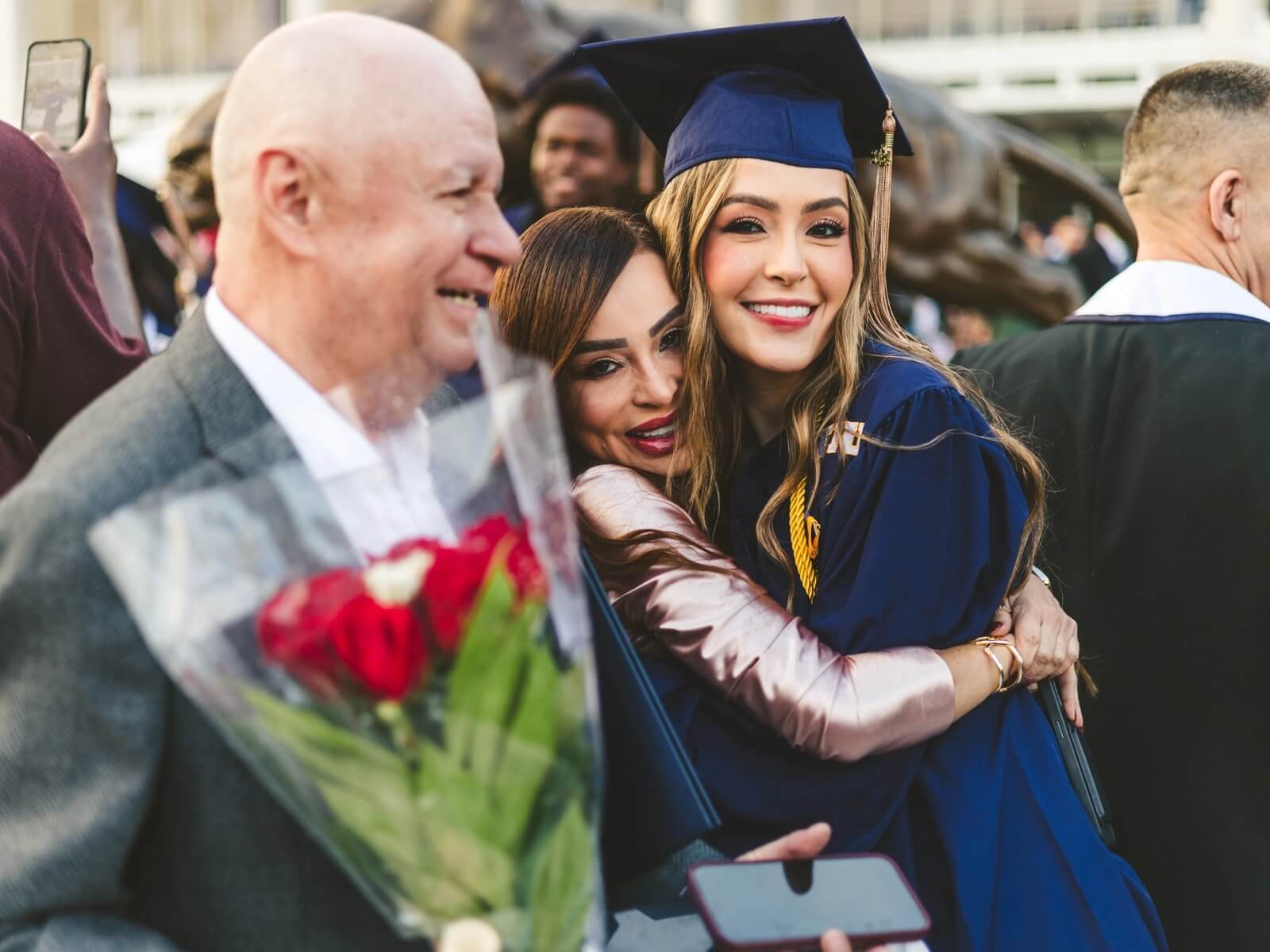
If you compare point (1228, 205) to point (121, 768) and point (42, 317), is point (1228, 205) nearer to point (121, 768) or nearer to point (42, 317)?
point (42, 317)

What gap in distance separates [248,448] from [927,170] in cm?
654

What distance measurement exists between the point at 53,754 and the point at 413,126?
0.74m

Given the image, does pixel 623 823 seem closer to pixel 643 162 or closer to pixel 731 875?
pixel 731 875

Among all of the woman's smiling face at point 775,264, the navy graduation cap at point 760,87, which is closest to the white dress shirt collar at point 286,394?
the woman's smiling face at point 775,264

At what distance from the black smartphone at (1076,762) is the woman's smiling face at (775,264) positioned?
74cm

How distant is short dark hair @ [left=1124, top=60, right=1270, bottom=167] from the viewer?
127 inches

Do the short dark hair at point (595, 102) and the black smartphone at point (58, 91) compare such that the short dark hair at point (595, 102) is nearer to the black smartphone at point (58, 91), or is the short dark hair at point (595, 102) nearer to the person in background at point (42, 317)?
the black smartphone at point (58, 91)

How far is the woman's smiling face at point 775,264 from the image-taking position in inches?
92.0

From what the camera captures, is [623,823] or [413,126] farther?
[623,823]

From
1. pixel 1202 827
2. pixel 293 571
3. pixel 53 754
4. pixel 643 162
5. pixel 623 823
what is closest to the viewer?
pixel 293 571

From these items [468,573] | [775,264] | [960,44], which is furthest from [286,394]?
[960,44]

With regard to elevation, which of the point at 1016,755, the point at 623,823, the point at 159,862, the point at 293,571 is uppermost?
the point at 293,571

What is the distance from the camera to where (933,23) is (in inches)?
730

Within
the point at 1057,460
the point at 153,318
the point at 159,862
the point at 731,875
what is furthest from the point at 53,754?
the point at 153,318
